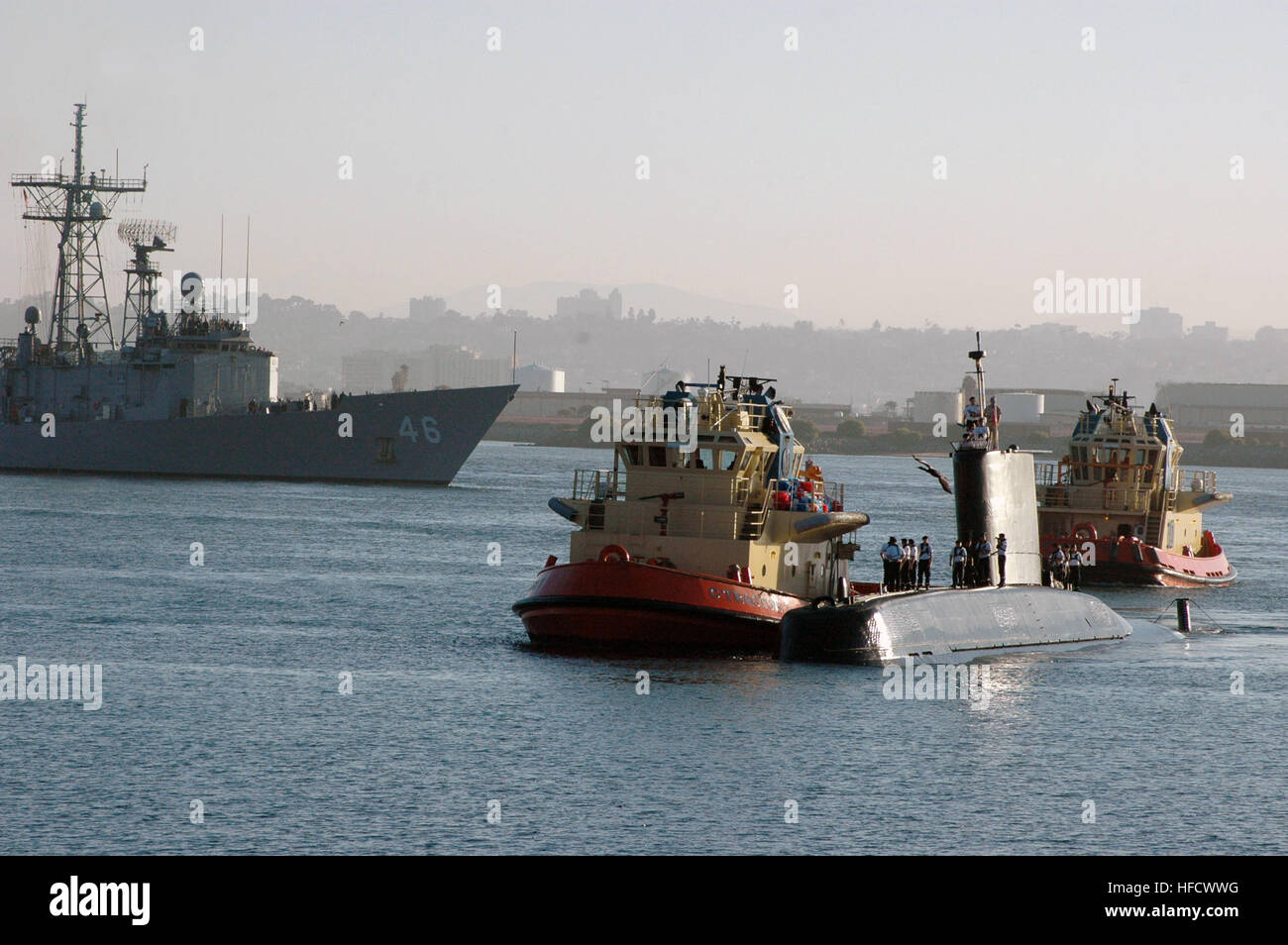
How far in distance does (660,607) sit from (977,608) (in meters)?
8.58

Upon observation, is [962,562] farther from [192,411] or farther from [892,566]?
[192,411]

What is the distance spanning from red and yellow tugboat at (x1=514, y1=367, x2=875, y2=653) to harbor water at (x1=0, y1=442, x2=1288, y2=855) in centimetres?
94

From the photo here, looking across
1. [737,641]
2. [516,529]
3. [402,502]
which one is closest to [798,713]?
[737,641]

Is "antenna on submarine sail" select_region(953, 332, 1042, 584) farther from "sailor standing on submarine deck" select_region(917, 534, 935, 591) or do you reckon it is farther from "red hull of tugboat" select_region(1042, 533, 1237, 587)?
"red hull of tugboat" select_region(1042, 533, 1237, 587)

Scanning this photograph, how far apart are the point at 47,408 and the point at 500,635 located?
3305 inches

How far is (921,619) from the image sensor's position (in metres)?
35.8

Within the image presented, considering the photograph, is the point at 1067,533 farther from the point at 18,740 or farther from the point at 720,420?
the point at 18,740

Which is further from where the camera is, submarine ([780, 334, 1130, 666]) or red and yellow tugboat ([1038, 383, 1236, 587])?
red and yellow tugboat ([1038, 383, 1236, 587])

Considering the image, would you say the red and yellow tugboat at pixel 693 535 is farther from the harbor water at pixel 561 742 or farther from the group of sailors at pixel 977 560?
the group of sailors at pixel 977 560

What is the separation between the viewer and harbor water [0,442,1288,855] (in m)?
21.2

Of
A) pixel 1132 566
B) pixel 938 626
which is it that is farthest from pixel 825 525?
pixel 1132 566

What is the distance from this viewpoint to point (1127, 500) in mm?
62469

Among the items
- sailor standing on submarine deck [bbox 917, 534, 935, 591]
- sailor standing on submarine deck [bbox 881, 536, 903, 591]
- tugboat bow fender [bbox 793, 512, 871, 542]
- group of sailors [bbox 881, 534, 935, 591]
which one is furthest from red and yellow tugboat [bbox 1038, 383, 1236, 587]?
tugboat bow fender [bbox 793, 512, 871, 542]
